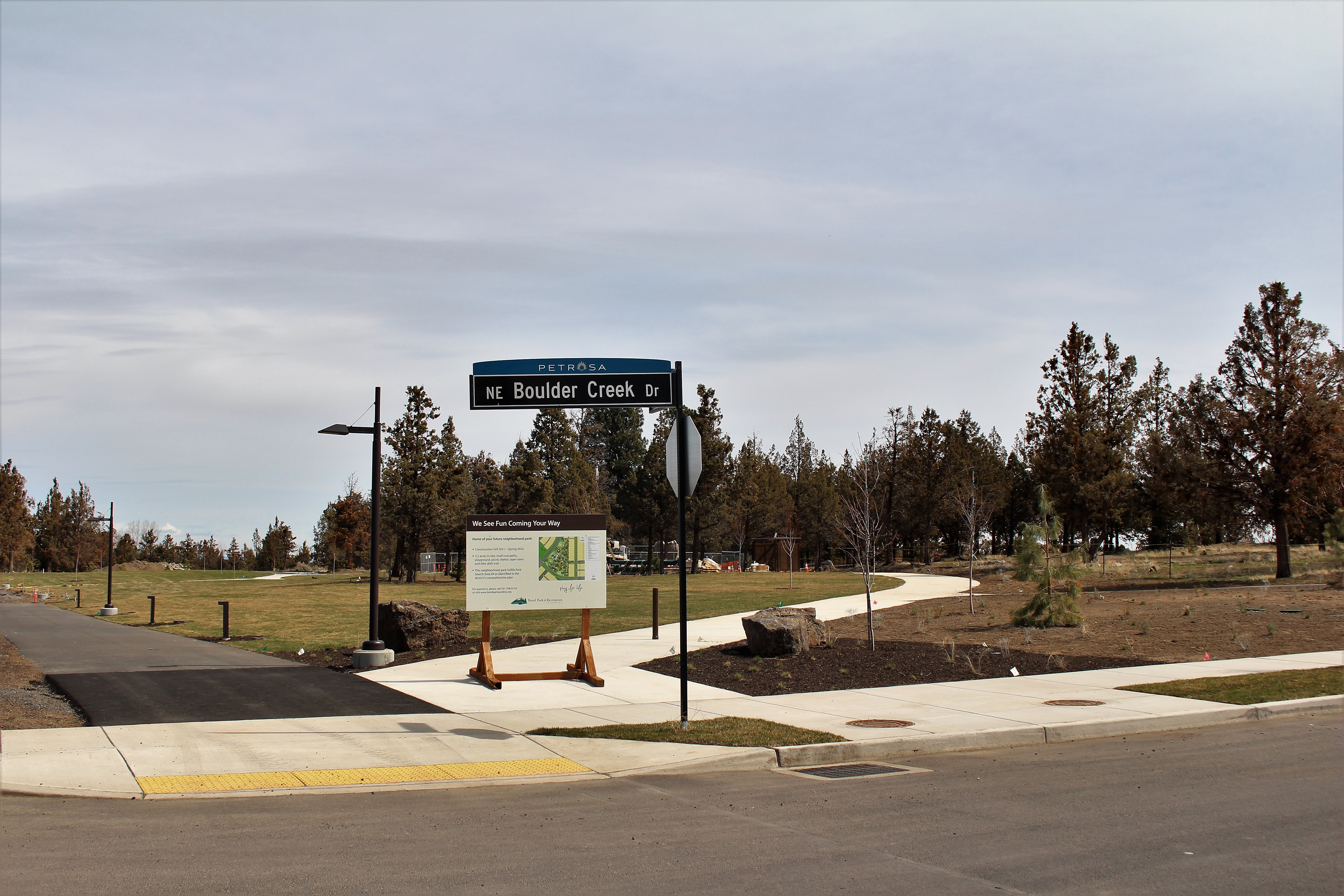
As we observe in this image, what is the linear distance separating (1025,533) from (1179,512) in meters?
41.9

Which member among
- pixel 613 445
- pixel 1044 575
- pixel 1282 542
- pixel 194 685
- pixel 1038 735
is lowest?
pixel 194 685

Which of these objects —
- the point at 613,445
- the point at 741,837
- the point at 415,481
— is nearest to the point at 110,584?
the point at 415,481

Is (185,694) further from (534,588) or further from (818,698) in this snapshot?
(818,698)

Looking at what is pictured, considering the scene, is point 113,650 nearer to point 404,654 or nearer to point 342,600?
point 404,654

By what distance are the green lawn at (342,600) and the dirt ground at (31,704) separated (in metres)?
5.21

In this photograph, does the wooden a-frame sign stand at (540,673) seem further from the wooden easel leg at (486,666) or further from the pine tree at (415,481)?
the pine tree at (415,481)

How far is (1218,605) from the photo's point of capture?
23516mm

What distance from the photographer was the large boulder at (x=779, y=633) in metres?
16.6

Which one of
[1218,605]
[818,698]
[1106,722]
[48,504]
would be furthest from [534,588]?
[48,504]

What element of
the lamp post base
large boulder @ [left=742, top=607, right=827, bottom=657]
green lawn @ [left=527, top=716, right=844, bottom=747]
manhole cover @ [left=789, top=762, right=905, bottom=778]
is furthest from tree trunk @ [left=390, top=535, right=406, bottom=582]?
manhole cover @ [left=789, top=762, right=905, bottom=778]

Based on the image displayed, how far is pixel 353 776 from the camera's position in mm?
8383

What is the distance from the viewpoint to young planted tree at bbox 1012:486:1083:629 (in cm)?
1908

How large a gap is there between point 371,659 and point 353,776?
26.2 ft

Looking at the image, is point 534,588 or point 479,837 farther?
point 534,588
